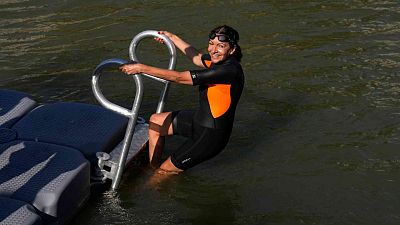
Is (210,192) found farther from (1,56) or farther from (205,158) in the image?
(1,56)

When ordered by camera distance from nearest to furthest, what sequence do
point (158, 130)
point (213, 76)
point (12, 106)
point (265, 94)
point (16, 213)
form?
point (16, 213)
point (213, 76)
point (158, 130)
point (12, 106)
point (265, 94)

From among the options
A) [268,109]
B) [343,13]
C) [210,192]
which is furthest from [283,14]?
[210,192]

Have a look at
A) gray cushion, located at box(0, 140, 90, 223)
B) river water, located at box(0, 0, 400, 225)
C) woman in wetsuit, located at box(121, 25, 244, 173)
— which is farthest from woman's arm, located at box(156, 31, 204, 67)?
gray cushion, located at box(0, 140, 90, 223)

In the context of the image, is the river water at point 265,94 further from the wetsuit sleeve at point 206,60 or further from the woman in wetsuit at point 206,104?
the wetsuit sleeve at point 206,60

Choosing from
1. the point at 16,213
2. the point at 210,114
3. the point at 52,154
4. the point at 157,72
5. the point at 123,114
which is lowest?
the point at 16,213

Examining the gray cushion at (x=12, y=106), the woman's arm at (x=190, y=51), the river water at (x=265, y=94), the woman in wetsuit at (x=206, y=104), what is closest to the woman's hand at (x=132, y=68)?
the woman in wetsuit at (x=206, y=104)

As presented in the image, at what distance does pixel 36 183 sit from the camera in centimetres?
493

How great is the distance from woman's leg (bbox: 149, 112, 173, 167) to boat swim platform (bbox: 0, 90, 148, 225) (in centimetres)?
22

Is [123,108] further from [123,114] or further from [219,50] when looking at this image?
[219,50]

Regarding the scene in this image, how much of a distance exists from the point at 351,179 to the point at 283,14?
603cm

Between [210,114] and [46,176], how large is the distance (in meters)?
→ 1.62

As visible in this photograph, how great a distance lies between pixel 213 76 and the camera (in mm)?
5199

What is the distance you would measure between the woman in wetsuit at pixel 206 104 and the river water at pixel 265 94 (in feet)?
1.35

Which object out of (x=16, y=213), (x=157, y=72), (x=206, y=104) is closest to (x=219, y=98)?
(x=206, y=104)
